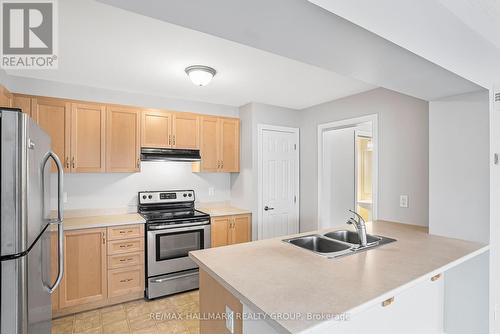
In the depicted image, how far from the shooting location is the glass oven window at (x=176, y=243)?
120 inches

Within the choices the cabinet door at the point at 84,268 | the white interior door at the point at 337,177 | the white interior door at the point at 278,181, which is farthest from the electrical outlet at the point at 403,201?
the cabinet door at the point at 84,268

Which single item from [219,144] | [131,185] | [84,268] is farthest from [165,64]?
[84,268]

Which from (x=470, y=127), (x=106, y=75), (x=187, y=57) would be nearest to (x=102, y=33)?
(x=187, y=57)

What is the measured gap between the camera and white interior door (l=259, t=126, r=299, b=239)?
3867 mm

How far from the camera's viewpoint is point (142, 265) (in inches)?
118

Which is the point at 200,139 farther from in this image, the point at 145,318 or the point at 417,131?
the point at 417,131

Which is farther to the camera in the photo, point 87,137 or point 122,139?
point 122,139

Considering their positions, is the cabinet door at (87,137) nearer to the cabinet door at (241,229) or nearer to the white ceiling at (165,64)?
the white ceiling at (165,64)

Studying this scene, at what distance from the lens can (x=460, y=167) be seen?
2090 millimetres

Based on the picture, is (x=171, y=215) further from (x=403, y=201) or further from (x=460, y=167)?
(x=460, y=167)

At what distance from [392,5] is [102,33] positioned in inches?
73.6

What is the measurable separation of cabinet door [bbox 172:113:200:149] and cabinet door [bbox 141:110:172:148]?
8 centimetres

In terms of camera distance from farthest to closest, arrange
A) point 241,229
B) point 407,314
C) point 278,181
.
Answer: point 278,181, point 241,229, point 407,314

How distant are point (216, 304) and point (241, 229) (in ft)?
6.85
